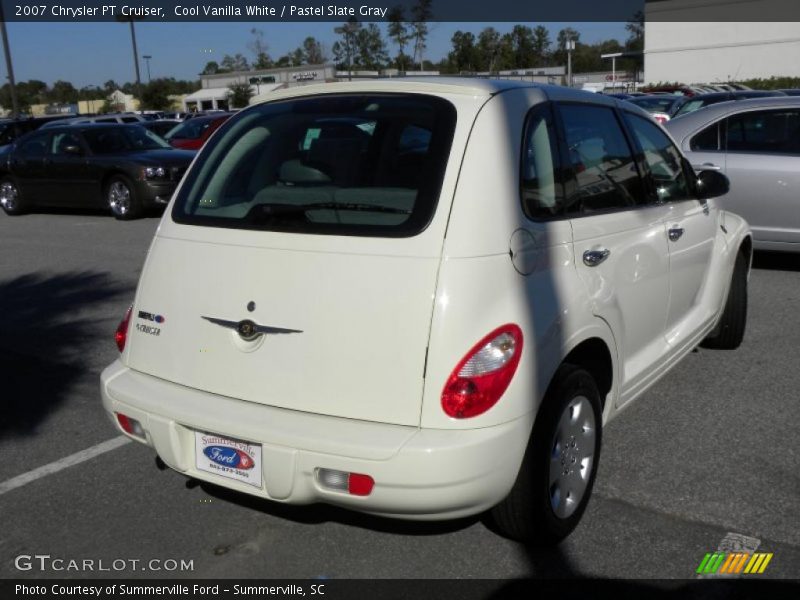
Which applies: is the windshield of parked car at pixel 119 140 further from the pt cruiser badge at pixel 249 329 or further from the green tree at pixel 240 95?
the green tree at pixel 240 95

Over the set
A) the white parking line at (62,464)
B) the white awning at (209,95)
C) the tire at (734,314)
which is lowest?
the white awning at (209,95)

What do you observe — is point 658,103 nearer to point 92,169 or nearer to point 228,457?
point 92,169

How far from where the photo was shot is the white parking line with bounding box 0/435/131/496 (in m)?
4.20

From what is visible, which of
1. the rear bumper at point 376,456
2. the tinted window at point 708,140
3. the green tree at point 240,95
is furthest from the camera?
the green tree at point 240,95

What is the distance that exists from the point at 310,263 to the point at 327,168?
22.0 inches

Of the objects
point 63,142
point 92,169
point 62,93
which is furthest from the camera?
point 62,93

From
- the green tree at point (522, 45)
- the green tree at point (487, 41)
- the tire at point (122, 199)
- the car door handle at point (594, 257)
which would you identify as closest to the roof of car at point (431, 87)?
the car door handle at point (594, 257)

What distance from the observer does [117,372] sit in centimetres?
358

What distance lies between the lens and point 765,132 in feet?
26.4

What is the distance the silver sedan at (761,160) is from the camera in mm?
7828

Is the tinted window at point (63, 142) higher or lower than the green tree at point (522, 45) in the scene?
lower

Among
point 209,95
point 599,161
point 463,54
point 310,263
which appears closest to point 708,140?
point 599,161

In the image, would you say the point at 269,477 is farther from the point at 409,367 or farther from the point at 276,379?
the point at 409,367

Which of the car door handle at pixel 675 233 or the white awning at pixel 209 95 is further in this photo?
the white awning at pixel 209 95
